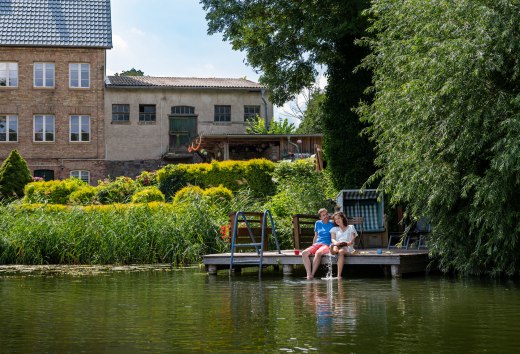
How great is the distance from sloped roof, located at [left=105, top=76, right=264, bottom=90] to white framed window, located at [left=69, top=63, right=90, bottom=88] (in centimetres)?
115

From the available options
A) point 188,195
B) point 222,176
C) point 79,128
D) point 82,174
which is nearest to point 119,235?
point 188,195

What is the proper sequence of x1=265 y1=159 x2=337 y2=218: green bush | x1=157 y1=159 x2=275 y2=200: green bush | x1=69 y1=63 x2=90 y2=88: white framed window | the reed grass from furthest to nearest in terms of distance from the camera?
x1=69 y1=63 x2=90 y2=88: white framed window → x1=157 y1=159 x2=275 y2=200: green bush → x1=265 y1=159 x2=337 y2=218: green bush → the reed grass

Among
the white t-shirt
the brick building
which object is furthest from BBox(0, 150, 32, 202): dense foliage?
the white t-shirt

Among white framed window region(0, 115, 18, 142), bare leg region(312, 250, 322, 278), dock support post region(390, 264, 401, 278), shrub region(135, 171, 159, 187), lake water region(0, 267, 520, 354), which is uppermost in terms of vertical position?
white framed window region(0, 115, 18, 142)

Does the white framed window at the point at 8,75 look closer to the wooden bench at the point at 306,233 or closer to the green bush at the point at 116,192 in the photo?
the green bush at the point at 116,192

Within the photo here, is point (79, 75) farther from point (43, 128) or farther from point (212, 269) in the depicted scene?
point (212, 269)

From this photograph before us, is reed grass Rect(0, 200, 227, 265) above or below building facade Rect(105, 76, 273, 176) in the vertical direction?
below

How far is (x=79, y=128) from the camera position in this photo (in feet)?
148

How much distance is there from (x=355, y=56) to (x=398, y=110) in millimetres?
9275

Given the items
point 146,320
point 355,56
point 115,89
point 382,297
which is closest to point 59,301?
point 146,320

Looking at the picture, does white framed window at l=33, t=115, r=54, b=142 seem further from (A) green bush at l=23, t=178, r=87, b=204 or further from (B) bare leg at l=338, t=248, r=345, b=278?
(B) bare leg at l=338, t=248, r=345, b=278

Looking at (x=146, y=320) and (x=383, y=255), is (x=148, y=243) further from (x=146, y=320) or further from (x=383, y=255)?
(x=146, y=320)

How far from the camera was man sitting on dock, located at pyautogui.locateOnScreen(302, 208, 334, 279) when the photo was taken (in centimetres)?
1590

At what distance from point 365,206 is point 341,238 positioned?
4238mm
